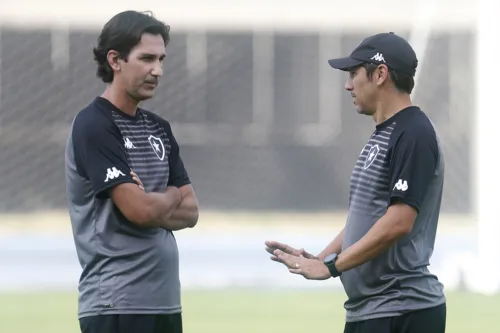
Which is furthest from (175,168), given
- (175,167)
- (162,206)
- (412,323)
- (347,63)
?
(412,323)

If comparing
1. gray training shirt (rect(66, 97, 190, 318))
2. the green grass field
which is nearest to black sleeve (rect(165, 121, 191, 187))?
gray training shirt (rect(66, 97, 190, 318))

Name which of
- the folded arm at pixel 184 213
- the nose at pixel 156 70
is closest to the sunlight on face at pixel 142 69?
the nose at pixel 156 70

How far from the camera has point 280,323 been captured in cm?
846

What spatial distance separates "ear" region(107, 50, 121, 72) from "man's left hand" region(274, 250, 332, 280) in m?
0.96

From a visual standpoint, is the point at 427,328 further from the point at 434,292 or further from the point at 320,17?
the point at 320,17

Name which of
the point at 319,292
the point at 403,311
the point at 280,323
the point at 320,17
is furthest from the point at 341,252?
the point at 320,17

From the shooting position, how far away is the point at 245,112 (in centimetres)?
1271

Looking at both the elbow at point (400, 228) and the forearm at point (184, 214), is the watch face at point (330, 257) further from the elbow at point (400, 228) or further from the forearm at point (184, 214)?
the forearm at point (184, 214)

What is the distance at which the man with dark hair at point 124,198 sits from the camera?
14.4 feet

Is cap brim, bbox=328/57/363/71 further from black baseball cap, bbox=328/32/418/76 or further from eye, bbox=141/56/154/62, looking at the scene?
eye, bbox=141/56/154/62

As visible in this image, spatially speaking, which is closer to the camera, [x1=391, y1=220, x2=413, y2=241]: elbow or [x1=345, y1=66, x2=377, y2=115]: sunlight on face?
[x1=391, y1=220, x2=413, y2=241]: elbow

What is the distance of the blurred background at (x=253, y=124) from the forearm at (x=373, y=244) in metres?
5.64

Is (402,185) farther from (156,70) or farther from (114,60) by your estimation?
(114,60)

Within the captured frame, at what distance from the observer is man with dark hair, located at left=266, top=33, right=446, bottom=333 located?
4.33 metres
